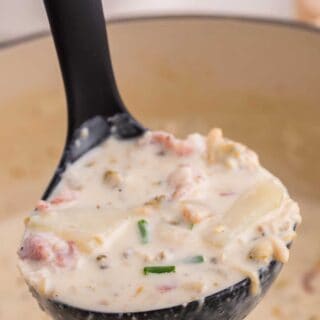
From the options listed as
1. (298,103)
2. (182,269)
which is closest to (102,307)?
(182,269)

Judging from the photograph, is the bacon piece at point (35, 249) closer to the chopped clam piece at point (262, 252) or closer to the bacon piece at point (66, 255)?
the bacon piece at point (66, 255)

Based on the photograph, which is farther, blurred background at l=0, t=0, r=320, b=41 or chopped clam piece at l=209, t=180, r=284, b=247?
blurred background at l=0, t=0, r=320, b=41

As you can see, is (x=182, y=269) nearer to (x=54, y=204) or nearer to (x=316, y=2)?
(x=54, y=204)

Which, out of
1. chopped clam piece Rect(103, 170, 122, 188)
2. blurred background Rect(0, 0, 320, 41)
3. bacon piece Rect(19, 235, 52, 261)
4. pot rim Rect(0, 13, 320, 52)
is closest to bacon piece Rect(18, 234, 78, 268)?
bacon piece Rect(19, 235, 52, 261)

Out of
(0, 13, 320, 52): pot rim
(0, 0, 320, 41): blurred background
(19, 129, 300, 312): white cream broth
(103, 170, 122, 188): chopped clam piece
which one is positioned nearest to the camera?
(19, 129, 300, 312): white cream broth

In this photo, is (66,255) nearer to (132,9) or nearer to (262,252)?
(262,252)

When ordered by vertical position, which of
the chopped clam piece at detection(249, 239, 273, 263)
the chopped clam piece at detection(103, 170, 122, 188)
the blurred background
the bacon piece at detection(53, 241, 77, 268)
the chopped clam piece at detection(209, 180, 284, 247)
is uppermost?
the chopped clam piece at detection(103, 170, 122, 188)

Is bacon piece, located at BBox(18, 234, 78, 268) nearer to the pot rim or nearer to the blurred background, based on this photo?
the pot rim

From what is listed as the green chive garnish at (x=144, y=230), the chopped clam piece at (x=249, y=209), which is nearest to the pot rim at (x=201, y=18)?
the chopped clam piece at (x=249, y=209)
